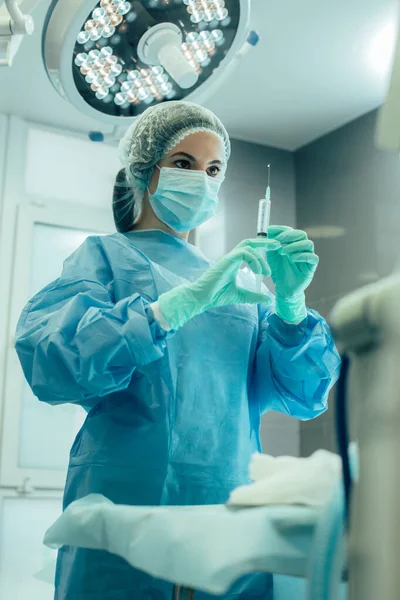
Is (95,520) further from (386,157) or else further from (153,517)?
(386,157)

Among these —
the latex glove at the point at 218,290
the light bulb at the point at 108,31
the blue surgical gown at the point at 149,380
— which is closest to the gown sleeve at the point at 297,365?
the blue surgical gown at the point at 149,380

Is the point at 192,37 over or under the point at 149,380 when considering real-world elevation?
over

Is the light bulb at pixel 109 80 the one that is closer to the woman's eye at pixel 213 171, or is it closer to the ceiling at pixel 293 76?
the woman's eye at pixel 213 171

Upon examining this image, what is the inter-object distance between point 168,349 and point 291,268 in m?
0.30

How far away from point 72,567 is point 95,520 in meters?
0.39

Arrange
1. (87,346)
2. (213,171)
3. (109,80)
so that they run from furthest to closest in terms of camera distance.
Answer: (213,171)
(109,80)
(87,346)

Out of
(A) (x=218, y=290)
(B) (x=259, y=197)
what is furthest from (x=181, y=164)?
(B) (x=259, y=197)

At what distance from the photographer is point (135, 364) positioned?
1335mm

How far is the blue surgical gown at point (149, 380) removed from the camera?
4.33 ft

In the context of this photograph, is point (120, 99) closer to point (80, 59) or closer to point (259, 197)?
point (80, 59)

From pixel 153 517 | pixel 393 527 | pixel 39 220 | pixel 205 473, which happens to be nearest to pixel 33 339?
pixel 205 473

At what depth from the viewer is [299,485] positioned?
2.84 feet

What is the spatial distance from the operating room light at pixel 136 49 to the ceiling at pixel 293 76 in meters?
1.10

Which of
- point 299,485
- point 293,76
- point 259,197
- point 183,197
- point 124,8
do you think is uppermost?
point 293,76
